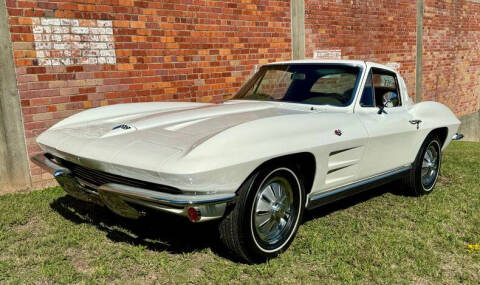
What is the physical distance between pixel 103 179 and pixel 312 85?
2.09 metres

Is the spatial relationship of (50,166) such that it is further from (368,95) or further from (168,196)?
(368,95)

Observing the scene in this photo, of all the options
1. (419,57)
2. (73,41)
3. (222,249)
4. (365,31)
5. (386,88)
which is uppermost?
(365,31)

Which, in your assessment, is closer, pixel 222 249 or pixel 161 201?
pixel 161 201

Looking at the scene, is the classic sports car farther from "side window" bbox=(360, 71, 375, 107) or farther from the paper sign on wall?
the paper sign on wall

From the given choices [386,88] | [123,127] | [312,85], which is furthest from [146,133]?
[386,88]

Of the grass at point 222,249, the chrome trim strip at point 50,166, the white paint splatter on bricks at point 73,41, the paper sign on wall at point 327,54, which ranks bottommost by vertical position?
the grass at point 222,249

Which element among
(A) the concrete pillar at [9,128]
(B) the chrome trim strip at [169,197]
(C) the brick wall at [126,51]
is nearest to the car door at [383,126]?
(B) the chrome trim strip at [169,197]

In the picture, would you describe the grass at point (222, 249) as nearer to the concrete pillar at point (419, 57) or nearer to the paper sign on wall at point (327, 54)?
the paper sign on wall at point (327, 54)

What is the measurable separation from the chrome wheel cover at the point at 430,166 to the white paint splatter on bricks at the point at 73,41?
3827mm

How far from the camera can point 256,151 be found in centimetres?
268

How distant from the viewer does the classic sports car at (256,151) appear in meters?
2.52

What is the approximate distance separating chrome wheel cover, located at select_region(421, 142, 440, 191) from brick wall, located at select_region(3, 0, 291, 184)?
323cm

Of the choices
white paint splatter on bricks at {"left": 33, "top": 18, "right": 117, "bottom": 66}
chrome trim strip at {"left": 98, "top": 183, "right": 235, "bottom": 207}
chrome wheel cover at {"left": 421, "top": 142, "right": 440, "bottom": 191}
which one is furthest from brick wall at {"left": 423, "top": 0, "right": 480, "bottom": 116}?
chrome trim strip at {"left": 98, "top": 183, "right": 235, "bottom": 207}

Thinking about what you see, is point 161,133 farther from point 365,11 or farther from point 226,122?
point 365,11
